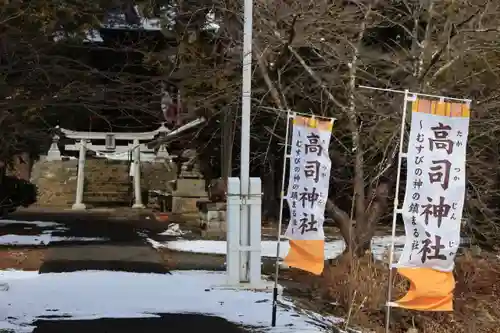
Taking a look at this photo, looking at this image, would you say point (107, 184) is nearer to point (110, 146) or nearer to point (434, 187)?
point (110, 146)

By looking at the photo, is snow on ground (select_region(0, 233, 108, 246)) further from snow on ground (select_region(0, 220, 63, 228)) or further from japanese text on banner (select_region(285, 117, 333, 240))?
japanese text on banner (select_region(285, 117, 333, 240))

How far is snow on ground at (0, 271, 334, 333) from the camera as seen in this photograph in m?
8.89

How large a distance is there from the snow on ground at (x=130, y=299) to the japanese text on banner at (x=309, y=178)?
1.08 metres

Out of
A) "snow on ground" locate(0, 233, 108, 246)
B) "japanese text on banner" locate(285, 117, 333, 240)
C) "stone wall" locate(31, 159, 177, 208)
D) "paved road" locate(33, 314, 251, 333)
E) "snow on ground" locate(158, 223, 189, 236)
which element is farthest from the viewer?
"stone wall" locate(31, 159, 177, 208)

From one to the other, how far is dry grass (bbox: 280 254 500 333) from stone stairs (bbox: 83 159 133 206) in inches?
677

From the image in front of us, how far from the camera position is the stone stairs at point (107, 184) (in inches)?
1091

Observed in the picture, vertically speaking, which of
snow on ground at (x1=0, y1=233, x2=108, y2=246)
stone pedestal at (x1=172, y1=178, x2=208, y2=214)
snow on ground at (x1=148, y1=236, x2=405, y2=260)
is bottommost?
snow on ground at (x1=0, y1=233, x2=108, y2=246)

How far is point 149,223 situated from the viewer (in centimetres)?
2042

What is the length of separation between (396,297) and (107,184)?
2054cm

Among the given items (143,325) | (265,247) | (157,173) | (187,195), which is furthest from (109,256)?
(157,173)

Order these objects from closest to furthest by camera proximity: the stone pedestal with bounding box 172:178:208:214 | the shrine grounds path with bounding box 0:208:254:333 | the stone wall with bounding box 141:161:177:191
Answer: the shrine grounds path with bounding box 0:208:254:333, the stone pedestal with bounding box 172:178:208:214, the stone wall with bounding box 141:161:177:191

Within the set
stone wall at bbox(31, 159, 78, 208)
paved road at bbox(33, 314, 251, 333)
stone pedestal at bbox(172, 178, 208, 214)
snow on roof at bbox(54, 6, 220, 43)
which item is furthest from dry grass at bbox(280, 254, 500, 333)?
stone wall at bbox(31, 159, 78, 208)

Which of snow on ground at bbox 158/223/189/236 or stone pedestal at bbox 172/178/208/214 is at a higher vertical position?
stone pedestal at bbox 172/178/208/214

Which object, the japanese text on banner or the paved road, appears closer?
the paved road
